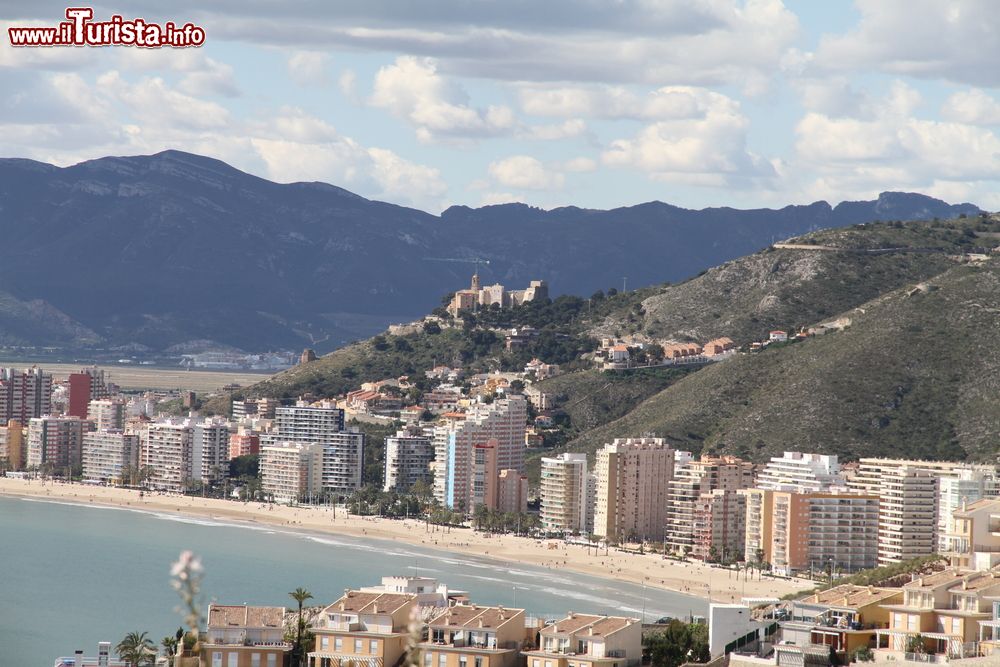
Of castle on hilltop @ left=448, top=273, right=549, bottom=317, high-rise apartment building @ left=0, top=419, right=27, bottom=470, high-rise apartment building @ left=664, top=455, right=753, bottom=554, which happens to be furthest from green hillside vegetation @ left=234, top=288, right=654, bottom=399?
high-rise apartment building @ left=664, top=455, right=753, bottom=554

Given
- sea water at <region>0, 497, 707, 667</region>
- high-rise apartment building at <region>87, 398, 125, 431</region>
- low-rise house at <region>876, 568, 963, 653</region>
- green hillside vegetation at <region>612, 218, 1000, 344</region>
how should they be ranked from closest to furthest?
1. low-rise house at <region>876, 568, 963, 653</region>
2. sea water at <region>0, 497, 707, 667</region>
3. green hillside vegetation at <region>612, 218, 1000, 344</region>
4. high-rise apartment building at <region>87, 398, 125, 431</region>

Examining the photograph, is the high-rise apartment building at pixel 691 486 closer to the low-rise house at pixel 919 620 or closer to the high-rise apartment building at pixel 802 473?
the high-rise apartment building at pixel 802 473

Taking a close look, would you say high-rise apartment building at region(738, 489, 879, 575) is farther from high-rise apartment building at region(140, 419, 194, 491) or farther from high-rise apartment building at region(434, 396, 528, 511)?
high-rise apartment building at region(140, 419, 194, 491)

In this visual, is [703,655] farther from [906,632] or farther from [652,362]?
[652,362]

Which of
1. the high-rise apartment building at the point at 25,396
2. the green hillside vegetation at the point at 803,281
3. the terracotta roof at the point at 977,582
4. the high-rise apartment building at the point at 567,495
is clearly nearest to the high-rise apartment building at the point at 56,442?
the high-rise apartment building at the point at 25,396

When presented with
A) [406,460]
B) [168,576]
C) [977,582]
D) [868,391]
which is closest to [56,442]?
[406,460]
